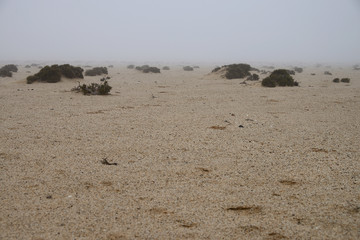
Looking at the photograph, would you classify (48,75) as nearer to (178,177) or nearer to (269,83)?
(269,83)

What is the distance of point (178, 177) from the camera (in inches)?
131

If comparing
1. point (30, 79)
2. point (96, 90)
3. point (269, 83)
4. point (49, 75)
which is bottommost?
point (96, 90)

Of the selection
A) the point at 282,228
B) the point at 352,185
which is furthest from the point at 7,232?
the point at 352,185

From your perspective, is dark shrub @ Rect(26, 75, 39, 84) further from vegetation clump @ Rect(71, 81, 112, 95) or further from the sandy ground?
the sandy ground

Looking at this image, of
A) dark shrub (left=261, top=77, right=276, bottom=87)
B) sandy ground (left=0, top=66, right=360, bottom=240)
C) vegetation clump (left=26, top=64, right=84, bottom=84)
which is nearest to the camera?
sandy ground (left=0, top=66, right=360, bottom=240)

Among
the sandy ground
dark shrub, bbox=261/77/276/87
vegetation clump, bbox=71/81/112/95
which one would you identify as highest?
dark shrub, bbox=261/77/276/87

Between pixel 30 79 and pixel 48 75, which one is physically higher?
pixel 48 75

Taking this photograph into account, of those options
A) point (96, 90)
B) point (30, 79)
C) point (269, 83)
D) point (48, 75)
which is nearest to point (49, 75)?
point (48, 75)

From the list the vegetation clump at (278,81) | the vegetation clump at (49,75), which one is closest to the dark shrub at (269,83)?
the vegetation clump at (278,81)

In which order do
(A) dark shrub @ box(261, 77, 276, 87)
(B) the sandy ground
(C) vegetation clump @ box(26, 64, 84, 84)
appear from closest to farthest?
(B) the sandy ground → (A) dark shrub @ box(261, 77, 276, 87) → (C) vegetation clump @ box(26, 64, 84, 84)

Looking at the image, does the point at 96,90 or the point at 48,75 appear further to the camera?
the point at 48,75

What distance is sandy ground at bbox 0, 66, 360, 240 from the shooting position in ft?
7.98

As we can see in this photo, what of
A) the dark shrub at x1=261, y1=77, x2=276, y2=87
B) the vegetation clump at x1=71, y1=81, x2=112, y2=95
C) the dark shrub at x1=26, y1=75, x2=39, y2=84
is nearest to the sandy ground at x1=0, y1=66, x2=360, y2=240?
the vegetation clump at x1=71, y1=81, x2=112, y2=95

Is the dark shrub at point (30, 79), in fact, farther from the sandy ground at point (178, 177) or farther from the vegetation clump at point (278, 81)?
the vegetation clump at point (278, 81)
